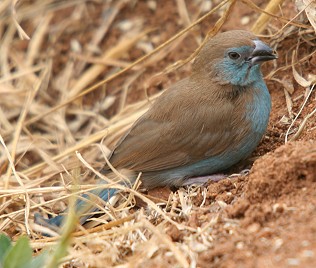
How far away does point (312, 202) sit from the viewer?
10.5 ft

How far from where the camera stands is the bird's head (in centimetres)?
421

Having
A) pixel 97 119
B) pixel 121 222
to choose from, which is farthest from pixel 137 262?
pixel 97 119

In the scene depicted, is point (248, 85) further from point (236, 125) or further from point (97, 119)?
point (97, 119)

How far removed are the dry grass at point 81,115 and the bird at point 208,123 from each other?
0.84 feet

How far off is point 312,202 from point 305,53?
1.89 m

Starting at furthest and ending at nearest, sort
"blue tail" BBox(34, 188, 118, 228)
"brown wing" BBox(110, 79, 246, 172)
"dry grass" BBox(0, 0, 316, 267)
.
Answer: "brown wing" BBox(110, 79, 246, 172) < "blue tail" BBox(34, 188, 118, 228) < "dry grass" BBox(0, 0, 316, 267)

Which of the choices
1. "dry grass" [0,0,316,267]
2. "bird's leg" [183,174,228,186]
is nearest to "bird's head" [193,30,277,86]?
"dry grass" [0,0,316,267]

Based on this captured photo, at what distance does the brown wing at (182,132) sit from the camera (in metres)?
4.23

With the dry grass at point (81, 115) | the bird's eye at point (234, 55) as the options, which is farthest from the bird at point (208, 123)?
the dry grass at point (81, 115)

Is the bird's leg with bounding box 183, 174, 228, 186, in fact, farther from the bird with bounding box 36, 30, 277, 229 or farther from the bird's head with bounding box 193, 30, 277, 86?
the bird's head with bounding box 193, 30, 277, 86

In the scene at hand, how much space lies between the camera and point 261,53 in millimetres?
4191

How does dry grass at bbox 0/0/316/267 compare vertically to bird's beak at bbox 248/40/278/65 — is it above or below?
below

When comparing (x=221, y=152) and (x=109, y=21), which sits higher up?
(x=109, y=21)

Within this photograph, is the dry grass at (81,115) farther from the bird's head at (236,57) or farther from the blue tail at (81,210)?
the bird's head at (236,57)
